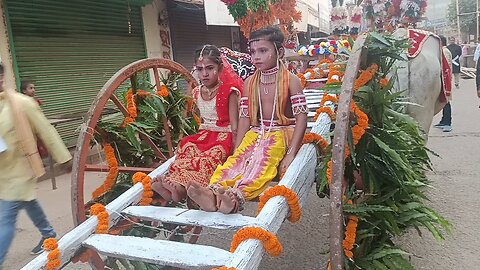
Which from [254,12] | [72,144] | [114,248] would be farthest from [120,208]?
[72,144]

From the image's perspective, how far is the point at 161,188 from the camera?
247 centimetres

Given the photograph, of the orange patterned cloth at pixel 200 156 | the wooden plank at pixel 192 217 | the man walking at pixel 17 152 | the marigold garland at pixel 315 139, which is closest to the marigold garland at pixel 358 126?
the marigold garland at pixel 315 139

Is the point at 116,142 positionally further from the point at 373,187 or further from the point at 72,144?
the point at 72,144

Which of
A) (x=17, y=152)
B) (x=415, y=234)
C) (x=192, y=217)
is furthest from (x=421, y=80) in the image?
(x=17, y=152)

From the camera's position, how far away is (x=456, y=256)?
3012mm

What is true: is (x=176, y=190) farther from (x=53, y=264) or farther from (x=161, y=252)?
(x=53, y=264)

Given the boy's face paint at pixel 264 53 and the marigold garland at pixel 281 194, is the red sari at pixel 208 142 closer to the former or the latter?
the boy's face paint at pixel 264 53

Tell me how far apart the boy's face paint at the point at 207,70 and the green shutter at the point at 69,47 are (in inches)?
156

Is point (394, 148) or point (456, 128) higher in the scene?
point (394, 148)

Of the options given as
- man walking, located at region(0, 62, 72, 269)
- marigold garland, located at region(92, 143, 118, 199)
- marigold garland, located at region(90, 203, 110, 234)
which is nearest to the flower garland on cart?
marigold garland, located at region(90, 203, 110, 234)

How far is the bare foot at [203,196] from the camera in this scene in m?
2.06

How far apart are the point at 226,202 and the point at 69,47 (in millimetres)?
5526

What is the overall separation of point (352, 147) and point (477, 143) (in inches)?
198

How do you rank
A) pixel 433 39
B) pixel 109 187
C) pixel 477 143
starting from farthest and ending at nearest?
pixel 477 143 → pixel 433 39 → pixel 109 187
